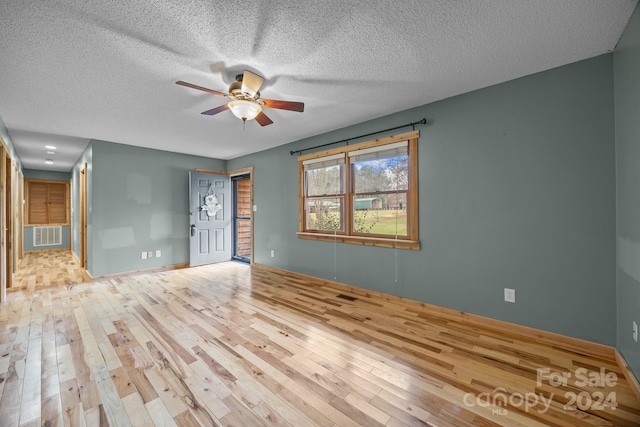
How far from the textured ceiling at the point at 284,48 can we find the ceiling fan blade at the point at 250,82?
0.49 feet

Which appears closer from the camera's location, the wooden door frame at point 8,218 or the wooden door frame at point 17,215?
the wooden door frame at point 8,218

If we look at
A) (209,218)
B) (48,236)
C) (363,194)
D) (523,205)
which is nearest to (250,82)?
(363,194)

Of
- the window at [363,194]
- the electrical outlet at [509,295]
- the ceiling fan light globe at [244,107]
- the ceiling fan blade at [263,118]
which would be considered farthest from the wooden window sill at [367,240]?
the ceiling fan light globe at [244,107]

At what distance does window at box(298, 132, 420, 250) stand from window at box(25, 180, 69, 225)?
8.25 metres

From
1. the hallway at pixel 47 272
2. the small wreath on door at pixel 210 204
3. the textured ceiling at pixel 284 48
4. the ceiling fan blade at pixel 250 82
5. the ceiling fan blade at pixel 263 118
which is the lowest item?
the hallway at pixel 47 272

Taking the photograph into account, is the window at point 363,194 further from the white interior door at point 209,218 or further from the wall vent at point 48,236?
the wall vent at point 48,236

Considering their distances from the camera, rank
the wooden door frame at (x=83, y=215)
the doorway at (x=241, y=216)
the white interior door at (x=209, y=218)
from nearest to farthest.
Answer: the wooden door frame at (x=83, y=215) < the white interior door at (x=209, y=218) < the doorway at (x=241, y=216)

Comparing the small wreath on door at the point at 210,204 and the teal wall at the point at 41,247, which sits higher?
the small wreath on door at the point at 210,204

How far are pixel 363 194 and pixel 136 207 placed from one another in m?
4.33

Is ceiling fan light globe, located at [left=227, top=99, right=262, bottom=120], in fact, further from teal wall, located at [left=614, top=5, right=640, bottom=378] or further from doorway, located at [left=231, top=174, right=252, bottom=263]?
doorway, located at [left=231, top=174, right=252, bottom=263]

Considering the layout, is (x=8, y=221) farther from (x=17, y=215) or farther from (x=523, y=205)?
(x=523, y=205)

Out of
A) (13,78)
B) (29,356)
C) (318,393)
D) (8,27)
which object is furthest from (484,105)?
(29,356)

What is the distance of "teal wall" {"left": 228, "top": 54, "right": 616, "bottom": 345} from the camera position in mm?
2166

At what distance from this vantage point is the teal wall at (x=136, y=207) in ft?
14.9
